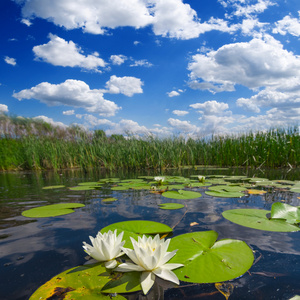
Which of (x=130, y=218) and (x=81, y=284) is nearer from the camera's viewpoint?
(x=81, y=284)

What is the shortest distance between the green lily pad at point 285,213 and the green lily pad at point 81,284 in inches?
55.8

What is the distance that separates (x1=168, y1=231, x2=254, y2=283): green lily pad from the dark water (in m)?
0.04

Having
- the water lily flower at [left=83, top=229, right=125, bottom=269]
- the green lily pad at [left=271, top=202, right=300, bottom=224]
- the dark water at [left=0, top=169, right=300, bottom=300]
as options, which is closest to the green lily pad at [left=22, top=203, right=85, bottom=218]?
the dark water at [left=0, top=169, right=300, bottom=300]

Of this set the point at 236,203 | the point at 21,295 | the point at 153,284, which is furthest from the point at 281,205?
the point at 21,295

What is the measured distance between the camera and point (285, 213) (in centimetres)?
184

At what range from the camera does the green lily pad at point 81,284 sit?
0.91 metres

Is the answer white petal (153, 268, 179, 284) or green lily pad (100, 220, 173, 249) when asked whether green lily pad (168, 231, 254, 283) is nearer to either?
Result: white petal (153, 268, 179, 284)

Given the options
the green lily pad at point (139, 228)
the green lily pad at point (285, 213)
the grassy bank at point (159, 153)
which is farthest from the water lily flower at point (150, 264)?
the grassy bank at point (159, 153)

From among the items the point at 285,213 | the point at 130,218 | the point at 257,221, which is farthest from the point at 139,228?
the point at 285,213

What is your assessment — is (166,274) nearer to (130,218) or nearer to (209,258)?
(209,258)

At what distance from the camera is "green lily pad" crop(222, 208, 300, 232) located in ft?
5.29

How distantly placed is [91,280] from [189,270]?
49cm

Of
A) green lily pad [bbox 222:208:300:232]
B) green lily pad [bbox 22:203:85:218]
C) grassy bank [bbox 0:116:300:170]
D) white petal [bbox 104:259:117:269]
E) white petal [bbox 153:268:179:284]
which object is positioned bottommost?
green lily pad [bbox 222:208:300:232]

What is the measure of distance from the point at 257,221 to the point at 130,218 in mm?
1121
